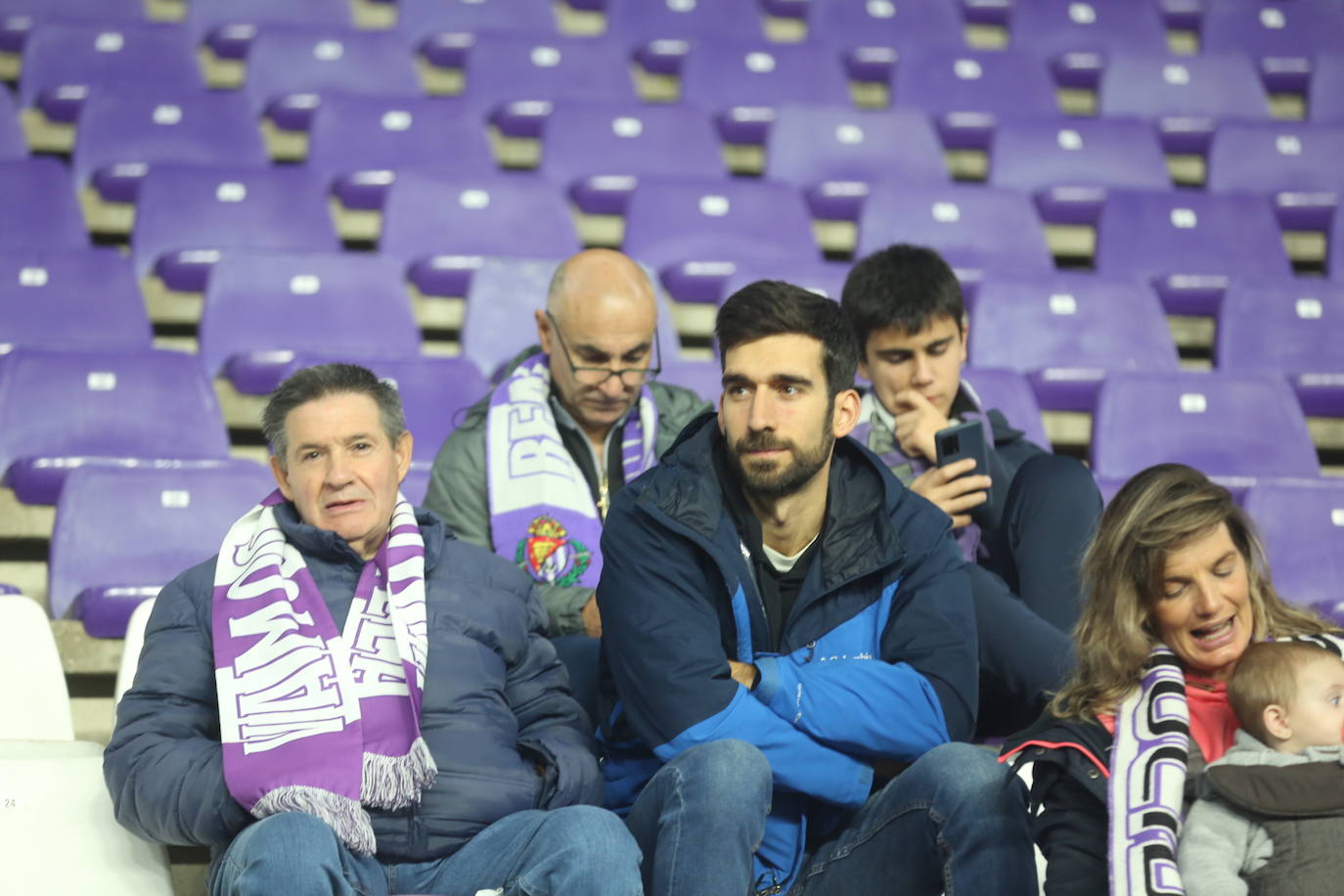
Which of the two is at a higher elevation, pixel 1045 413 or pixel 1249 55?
pixel 1249 55

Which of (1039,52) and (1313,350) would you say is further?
(1039,52)

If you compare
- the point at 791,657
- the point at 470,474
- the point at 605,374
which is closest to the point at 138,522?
the point at 470,474

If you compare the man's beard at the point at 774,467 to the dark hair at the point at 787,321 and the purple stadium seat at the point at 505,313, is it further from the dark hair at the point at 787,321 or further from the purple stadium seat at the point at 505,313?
the purple stadium seat at the point at 505,313

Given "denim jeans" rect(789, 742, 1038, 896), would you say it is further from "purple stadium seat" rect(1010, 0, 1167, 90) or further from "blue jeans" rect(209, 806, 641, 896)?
"purple stadium seat" rect(1010, 0, 1167, 90)

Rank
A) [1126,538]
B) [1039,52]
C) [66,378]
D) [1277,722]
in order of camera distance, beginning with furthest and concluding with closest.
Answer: [1039,52], [66,378], [1126,538], [1277,722]

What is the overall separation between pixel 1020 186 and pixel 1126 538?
2.76 metres

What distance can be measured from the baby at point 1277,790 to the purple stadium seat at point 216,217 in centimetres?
264

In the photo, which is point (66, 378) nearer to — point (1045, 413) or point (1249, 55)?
point (1045, 413)

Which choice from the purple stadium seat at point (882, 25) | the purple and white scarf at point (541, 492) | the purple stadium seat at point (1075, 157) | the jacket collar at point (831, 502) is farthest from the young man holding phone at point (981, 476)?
the purple stadium seat at point (882, 25)

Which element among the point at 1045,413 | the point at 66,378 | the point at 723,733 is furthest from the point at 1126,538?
the point at 66,378

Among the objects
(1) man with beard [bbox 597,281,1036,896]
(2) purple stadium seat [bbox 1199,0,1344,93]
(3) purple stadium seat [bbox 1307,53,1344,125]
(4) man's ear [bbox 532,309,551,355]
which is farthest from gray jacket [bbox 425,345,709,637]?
(2) purple stadium seat [bbox 1199,0,1344,93]

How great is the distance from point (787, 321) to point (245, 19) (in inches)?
129

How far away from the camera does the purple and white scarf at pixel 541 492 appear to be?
2648mm

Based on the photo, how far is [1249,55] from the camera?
528 cm
